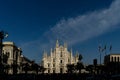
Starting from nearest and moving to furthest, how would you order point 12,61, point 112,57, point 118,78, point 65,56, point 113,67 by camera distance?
point 118,78
point 113,67
point 12,61
point 65,56
point 112,57

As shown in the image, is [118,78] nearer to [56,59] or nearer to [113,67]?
[113,67]

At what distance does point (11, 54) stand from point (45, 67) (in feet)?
131

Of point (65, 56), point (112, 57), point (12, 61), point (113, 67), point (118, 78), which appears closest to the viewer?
point (118, 78)

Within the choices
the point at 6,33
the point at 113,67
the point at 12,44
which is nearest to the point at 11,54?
the point at 12,44

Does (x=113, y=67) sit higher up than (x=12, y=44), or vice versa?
(x=12, y=44)

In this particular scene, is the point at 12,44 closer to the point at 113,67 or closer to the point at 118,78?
the point at 113,67

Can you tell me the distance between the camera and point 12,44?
421 feet

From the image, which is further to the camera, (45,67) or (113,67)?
(45,67)

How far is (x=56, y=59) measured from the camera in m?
166

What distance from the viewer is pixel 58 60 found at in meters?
167

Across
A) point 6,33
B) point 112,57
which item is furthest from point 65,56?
point 6,33

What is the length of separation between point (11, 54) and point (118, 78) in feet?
280

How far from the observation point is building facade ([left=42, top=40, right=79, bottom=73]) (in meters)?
166

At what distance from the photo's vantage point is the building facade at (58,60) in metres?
166
